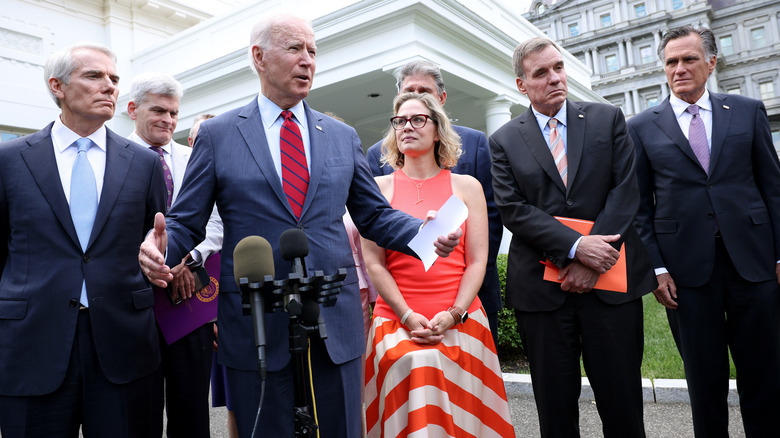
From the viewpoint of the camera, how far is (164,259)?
77.7 inches

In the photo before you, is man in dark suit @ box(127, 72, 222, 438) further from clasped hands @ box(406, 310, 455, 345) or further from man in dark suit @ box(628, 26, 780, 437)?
man in dark suit @ box(628, 26, 780, 437)

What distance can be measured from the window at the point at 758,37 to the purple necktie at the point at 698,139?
61433mm

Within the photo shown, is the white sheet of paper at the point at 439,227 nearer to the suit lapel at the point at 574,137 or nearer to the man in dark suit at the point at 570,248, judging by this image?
the man in dark suit at the point at 570,248

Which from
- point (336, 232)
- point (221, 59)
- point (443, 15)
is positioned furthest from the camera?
point (221, 59)

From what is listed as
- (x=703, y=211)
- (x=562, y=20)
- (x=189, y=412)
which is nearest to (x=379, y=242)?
(x=189, y=412)

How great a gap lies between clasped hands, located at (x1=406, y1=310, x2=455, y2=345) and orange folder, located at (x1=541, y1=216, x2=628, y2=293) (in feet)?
1.99

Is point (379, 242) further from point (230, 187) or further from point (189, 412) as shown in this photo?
point (189, 412)

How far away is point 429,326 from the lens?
2.78 m

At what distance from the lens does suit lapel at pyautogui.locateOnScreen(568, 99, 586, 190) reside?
2.88 metres

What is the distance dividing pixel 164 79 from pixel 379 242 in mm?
2093

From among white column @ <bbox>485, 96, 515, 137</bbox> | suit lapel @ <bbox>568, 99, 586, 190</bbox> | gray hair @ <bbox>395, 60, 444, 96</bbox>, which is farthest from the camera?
white column @ <bbox>485, 96, 515, 137</bbox>

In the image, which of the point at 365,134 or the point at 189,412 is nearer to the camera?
the point at 189,412

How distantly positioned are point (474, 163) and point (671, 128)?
1277 millimetres

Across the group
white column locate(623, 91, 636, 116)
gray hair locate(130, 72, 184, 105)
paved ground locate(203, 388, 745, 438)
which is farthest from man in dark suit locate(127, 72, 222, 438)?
white column locate(623, 91, 636, 116)
